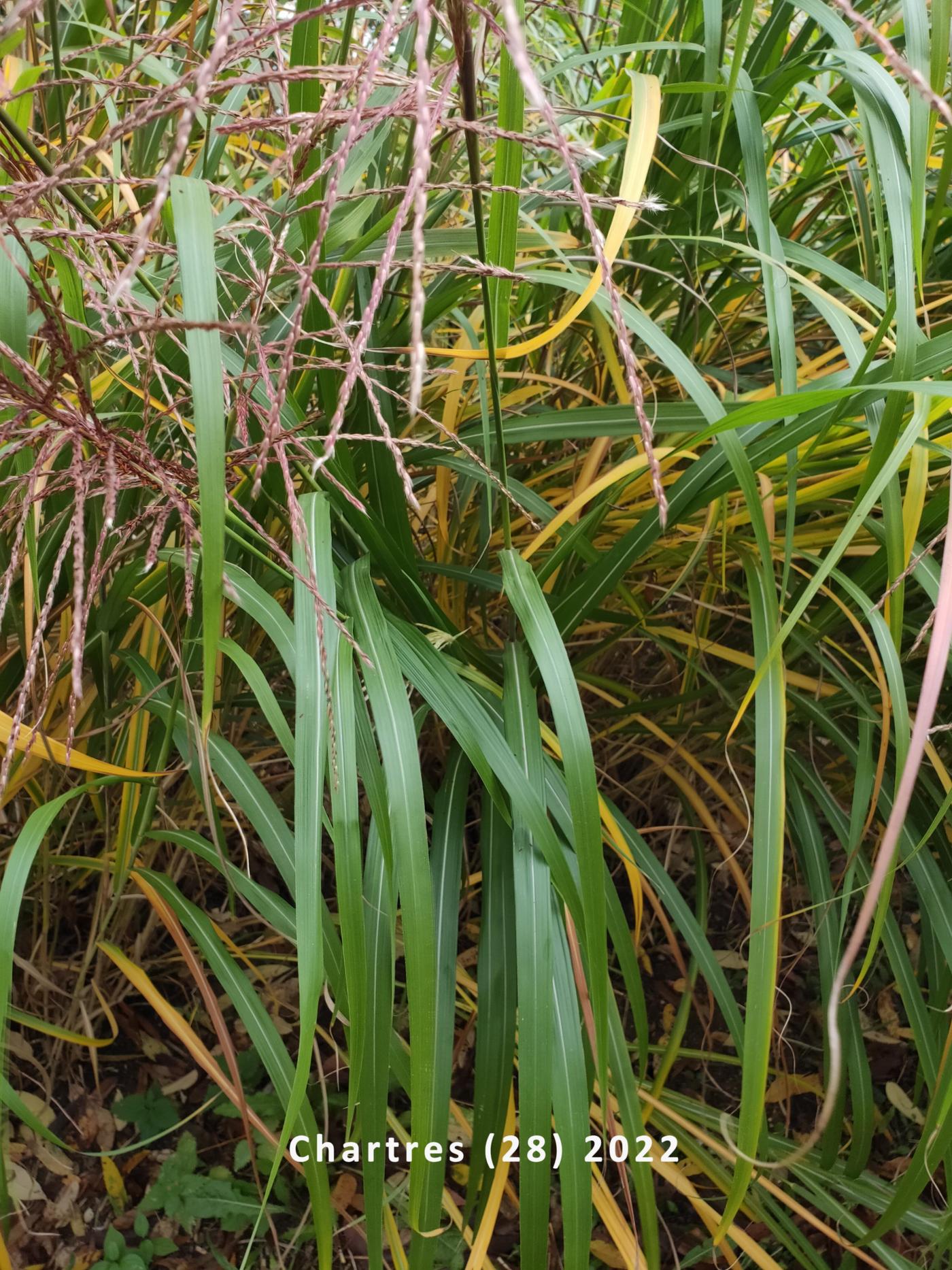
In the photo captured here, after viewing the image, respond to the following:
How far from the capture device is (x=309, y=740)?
1.66 feet

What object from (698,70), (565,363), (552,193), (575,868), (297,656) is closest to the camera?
(552,193)

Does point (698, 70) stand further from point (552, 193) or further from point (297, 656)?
point (297, 656)

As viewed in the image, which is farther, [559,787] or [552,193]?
[559,787]

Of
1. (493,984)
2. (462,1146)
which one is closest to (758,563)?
(493,984)

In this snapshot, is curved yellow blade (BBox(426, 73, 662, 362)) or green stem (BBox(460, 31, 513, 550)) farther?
curved yellow blade (BBox(426, 73, 662, 362))

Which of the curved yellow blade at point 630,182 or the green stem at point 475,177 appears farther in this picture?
the curved yellow blade at point 630,182

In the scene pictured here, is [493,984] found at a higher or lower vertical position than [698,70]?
lower

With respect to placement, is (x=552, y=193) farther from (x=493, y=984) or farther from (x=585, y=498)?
(x=493, y=984)

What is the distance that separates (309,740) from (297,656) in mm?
50

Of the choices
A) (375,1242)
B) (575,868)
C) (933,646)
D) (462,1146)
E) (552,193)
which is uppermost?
(552,193)

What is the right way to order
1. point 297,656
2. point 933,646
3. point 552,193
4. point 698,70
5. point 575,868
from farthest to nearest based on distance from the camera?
1. point 698,70
2. point 575,868
3. point 297,656
4. point 552,193
5. point 933,646

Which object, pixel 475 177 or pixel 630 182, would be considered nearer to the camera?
pixel 475 177

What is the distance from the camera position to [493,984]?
0.65 meters

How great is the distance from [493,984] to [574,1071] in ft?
0.33
